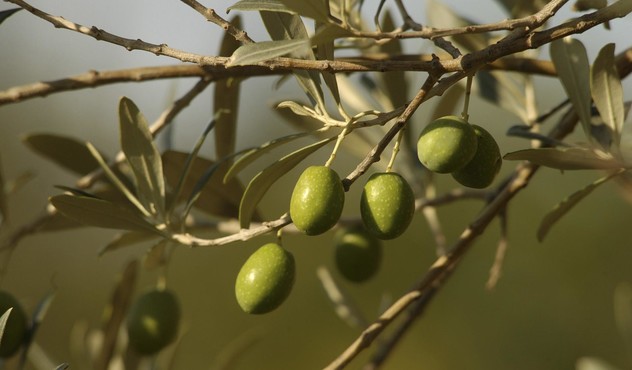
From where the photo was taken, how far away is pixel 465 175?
101 centimetres

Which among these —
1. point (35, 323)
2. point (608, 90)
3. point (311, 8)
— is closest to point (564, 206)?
point (608, 90)

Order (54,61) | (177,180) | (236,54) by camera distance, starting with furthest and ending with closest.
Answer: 1. (54,61)
2. (177,180)
3. (236,54)

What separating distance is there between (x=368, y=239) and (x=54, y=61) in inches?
331

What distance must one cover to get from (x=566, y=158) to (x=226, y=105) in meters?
0.65

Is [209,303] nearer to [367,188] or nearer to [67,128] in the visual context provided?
[367,188]

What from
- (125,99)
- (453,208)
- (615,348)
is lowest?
(615,348)

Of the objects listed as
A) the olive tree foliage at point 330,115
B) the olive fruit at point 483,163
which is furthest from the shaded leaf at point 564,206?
the olive fruit at point 483,163

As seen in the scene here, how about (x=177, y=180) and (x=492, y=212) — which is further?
(x=177, y=180)

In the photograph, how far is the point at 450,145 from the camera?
936 millimetres

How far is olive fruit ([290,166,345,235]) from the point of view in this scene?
3.08ft

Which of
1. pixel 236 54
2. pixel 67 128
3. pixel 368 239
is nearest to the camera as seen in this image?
pixel 236 54

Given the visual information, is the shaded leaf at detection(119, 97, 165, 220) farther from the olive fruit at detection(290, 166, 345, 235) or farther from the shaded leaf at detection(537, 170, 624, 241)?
the shaded leaf at detection(537, 170, 624, 241)

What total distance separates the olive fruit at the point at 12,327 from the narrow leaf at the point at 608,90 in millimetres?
897

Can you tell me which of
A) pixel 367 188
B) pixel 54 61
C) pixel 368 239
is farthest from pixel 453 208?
pixel 54 61
